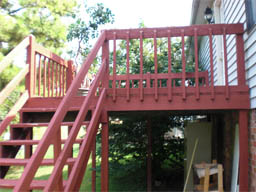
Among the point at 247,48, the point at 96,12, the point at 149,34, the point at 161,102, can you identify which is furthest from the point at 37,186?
the point at 96,12

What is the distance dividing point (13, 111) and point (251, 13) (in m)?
3.04

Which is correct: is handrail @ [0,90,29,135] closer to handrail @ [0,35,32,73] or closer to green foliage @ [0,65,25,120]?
handrail @ [0,35,32,73]

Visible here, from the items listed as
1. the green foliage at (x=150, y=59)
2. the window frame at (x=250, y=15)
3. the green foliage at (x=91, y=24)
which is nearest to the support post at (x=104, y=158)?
the window frame at (x=250, y=15)

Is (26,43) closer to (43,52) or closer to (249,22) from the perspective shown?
(43,52)

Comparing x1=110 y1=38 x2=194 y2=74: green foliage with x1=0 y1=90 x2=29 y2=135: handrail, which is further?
x1=110 y1=38 x2=194 y2=74: green foliage

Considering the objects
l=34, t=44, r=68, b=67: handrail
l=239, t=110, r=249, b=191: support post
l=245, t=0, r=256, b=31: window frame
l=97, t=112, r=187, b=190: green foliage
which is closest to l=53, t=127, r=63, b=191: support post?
l=34, t=44, r=68, b=67: handrail

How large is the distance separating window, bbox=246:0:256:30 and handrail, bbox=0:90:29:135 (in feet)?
9.63

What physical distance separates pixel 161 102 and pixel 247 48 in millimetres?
1239

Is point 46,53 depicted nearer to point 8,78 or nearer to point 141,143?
point 141,143

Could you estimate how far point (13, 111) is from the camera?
298 centimetres

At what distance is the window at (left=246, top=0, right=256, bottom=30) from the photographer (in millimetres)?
2852

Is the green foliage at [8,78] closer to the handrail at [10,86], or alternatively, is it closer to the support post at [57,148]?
the handrail at [10,86]

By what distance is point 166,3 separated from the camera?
61.6 feet

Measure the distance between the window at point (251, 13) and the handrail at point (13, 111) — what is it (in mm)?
2934
